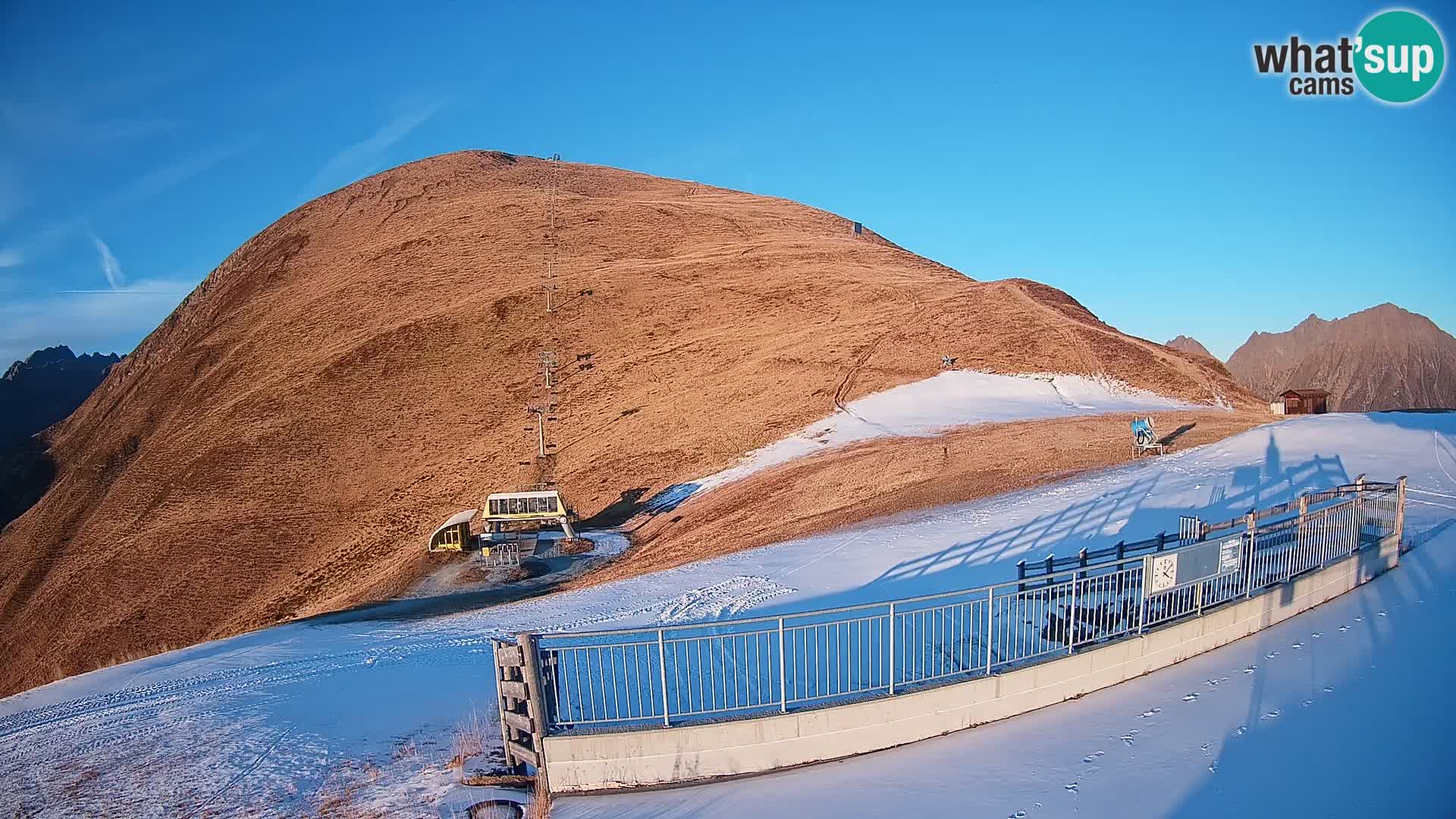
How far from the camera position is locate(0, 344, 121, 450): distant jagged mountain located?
112125 mm

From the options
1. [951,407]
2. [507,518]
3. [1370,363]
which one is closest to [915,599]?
[507,518]

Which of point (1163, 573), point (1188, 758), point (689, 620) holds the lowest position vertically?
point (689, 620)

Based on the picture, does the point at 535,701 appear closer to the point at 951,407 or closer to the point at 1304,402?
the point at 951,407

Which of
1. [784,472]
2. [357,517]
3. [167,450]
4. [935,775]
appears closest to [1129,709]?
[935,775]

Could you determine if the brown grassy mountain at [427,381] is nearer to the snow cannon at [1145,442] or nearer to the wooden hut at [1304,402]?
the wooden hut at [1304,402]

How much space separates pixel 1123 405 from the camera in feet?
119

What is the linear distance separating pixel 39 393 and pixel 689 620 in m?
150

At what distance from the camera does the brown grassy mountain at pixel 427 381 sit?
1481 inches

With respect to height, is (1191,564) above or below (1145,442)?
below

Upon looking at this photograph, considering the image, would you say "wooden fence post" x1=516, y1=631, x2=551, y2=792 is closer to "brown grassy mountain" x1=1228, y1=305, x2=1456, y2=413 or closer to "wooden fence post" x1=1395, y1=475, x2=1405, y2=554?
"wooden fence post" x1=1395, y1=475, x2=1405, y2=554

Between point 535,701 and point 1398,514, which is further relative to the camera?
point 1398,514

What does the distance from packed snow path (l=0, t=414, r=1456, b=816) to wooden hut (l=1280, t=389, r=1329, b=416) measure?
1610 cm

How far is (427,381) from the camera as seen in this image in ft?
176

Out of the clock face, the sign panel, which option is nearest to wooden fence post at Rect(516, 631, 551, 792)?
the sign panel
